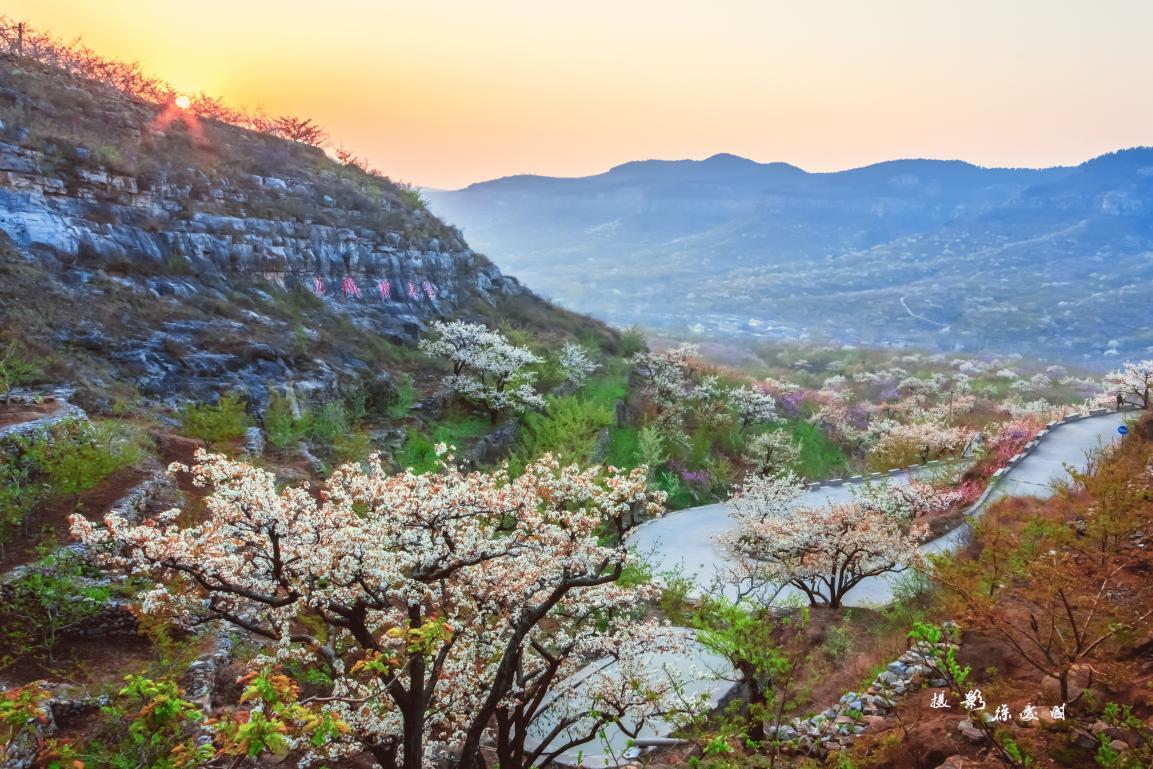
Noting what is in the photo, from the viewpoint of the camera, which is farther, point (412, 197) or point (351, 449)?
point (412, 197)

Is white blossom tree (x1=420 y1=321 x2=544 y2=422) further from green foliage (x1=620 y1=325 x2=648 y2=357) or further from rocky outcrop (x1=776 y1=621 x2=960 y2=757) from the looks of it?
rocky outcrop (x1=776 y1=621 x2=960 y2=757)

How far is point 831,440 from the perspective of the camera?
34.6 metres

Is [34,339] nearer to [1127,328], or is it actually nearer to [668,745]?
[668,745]

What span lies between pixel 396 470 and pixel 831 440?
2541 cm

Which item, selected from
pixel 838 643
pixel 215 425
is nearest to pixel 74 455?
pixel 215 425

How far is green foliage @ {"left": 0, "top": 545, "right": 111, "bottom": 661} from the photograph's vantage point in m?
7.45

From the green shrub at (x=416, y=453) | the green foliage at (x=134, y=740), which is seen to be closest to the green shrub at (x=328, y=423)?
the green shrub at (x=416, y=453)

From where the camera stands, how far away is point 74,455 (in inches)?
368

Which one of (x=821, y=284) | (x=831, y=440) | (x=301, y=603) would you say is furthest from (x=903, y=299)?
(x=301, y=603)

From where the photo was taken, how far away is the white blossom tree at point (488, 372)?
23266 millimetres

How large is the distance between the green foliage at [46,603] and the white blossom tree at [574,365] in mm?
21082

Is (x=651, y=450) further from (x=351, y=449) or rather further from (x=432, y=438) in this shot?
(x=351, y=449)

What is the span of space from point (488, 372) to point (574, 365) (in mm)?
5928

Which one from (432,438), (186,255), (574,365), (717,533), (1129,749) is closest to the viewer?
(1129,749)
